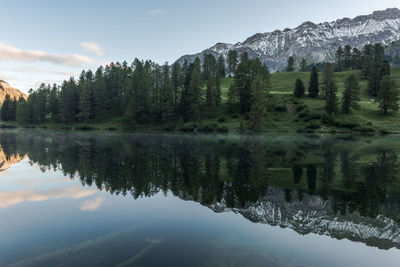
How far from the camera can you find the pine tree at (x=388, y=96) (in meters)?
91.4

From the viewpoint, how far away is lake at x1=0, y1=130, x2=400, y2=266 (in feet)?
31.8

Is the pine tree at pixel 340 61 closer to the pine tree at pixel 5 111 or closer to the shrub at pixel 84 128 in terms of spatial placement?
the shrub at pixel 84 128

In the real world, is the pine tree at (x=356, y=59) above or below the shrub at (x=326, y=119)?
above

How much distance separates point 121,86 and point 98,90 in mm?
10730

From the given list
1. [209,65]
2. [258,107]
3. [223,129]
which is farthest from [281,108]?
[209,65]

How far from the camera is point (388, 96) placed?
91.8 meters

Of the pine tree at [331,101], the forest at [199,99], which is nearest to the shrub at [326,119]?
the forest at [199,99]

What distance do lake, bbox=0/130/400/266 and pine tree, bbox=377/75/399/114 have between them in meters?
82.3

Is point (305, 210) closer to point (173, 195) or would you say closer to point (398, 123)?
point (173, 195)

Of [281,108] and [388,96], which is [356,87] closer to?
[388,96]

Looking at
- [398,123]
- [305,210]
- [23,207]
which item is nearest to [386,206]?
[305,210]

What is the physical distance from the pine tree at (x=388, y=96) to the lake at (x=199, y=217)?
270 feet

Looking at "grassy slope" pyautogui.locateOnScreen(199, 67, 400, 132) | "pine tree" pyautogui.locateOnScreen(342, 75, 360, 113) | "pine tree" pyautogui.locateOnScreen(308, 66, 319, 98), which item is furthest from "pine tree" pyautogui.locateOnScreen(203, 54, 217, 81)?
"pine tree" pyautogui.locateOnScreen(342, 75, 360, 113)

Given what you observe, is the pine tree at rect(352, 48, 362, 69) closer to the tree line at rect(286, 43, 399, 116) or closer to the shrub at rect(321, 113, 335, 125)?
the tree line at rect(286, 43, 399, 116)
